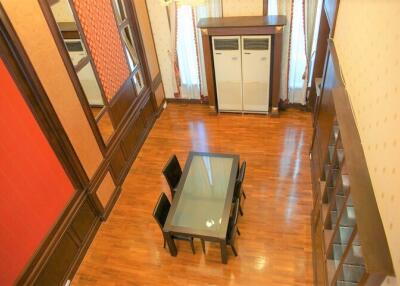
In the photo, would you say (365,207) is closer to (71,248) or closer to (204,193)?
(204,193)

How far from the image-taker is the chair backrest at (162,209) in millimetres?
3316

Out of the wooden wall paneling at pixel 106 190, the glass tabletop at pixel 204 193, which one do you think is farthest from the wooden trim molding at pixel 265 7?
the wooden wall paneling at pixel 106 190

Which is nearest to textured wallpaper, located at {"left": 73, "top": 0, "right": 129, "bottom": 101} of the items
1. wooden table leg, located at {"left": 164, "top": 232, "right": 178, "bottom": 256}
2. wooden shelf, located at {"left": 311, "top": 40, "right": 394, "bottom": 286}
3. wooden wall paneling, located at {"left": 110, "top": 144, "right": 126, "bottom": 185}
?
wooden wall paneling, located at {"left": 110, "top": 144, "right": 126, "bottom": 185}

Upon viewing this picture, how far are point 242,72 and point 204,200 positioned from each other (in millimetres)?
2482

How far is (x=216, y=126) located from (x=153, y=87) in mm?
1342

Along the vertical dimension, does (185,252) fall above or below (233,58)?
below

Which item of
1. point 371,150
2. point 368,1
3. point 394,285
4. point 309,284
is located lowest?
point 309,284

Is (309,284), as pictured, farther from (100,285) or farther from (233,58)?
(233,58)

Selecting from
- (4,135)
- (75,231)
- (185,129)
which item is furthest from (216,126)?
(4,135)

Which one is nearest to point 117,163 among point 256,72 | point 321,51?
point 256,72

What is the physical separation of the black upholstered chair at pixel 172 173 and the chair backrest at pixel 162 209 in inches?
9.4

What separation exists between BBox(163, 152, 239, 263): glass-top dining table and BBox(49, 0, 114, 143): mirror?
4.28 ft

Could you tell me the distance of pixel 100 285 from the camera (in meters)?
3.49

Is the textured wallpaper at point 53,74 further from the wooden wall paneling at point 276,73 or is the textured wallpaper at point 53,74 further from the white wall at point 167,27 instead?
the wooden wall paneling at point 276,73
